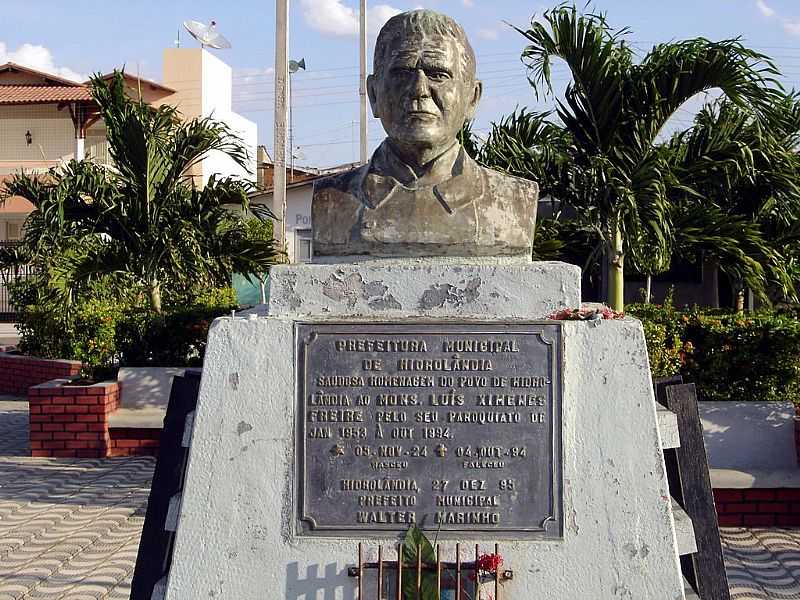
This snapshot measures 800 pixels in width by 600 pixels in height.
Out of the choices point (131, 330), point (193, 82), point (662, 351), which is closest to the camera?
point (662, 351)

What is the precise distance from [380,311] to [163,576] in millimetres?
1240

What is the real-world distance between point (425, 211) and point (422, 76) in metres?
0.50

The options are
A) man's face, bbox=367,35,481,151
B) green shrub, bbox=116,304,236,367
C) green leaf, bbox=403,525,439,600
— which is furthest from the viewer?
green shrub, bbox=116,304,236,367

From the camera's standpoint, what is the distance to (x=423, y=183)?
3.93m

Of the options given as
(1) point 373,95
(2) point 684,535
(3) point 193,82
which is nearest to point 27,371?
(1) point 373,95

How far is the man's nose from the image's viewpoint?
3756mm

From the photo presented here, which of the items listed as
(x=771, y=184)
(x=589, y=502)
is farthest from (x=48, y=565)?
(x=771, y=184)

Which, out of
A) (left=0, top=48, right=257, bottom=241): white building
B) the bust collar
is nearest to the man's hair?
the bust collar

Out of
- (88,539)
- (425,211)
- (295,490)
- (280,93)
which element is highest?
(280,93)

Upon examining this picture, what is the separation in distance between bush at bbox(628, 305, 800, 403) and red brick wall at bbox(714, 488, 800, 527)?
73cm

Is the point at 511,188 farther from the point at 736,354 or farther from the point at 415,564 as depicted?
the point at 736,354

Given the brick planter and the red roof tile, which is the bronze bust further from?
the red roof tile

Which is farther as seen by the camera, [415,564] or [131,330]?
[131,330]

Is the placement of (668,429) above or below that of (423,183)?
below
